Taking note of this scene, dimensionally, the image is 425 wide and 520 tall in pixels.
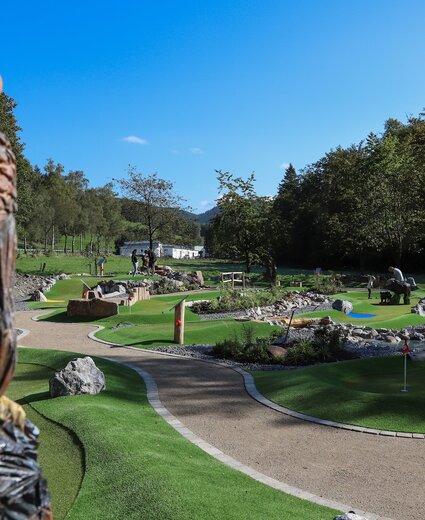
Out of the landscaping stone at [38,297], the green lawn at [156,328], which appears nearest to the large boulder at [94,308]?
the green lawn at [156,328]

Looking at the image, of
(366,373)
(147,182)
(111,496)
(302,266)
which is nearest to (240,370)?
(366,373)

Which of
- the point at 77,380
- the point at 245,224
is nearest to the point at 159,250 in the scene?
the point at 245,224

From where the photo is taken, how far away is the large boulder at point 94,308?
22.2 meters

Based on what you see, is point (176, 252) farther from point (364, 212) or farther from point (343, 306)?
point (343, 306)

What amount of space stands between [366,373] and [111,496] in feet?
25.8

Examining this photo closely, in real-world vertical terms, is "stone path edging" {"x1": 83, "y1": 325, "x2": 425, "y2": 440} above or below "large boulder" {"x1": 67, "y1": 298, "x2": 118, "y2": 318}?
below

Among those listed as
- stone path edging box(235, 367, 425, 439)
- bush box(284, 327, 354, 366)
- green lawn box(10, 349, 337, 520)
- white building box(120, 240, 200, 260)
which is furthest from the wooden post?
white building box(120, 240, 200, 260)

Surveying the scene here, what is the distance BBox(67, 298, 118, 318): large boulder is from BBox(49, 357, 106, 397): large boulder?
40.4ft

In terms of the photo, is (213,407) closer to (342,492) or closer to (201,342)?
(342,492)

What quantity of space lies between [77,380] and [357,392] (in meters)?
5.13

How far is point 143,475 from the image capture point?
589 cm

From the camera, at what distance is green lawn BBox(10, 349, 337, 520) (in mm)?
5184

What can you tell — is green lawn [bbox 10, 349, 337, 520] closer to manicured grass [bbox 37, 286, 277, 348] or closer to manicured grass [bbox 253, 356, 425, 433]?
manicured grass [bbox 253, 356, 425, 433]

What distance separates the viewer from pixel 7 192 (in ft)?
7.25
